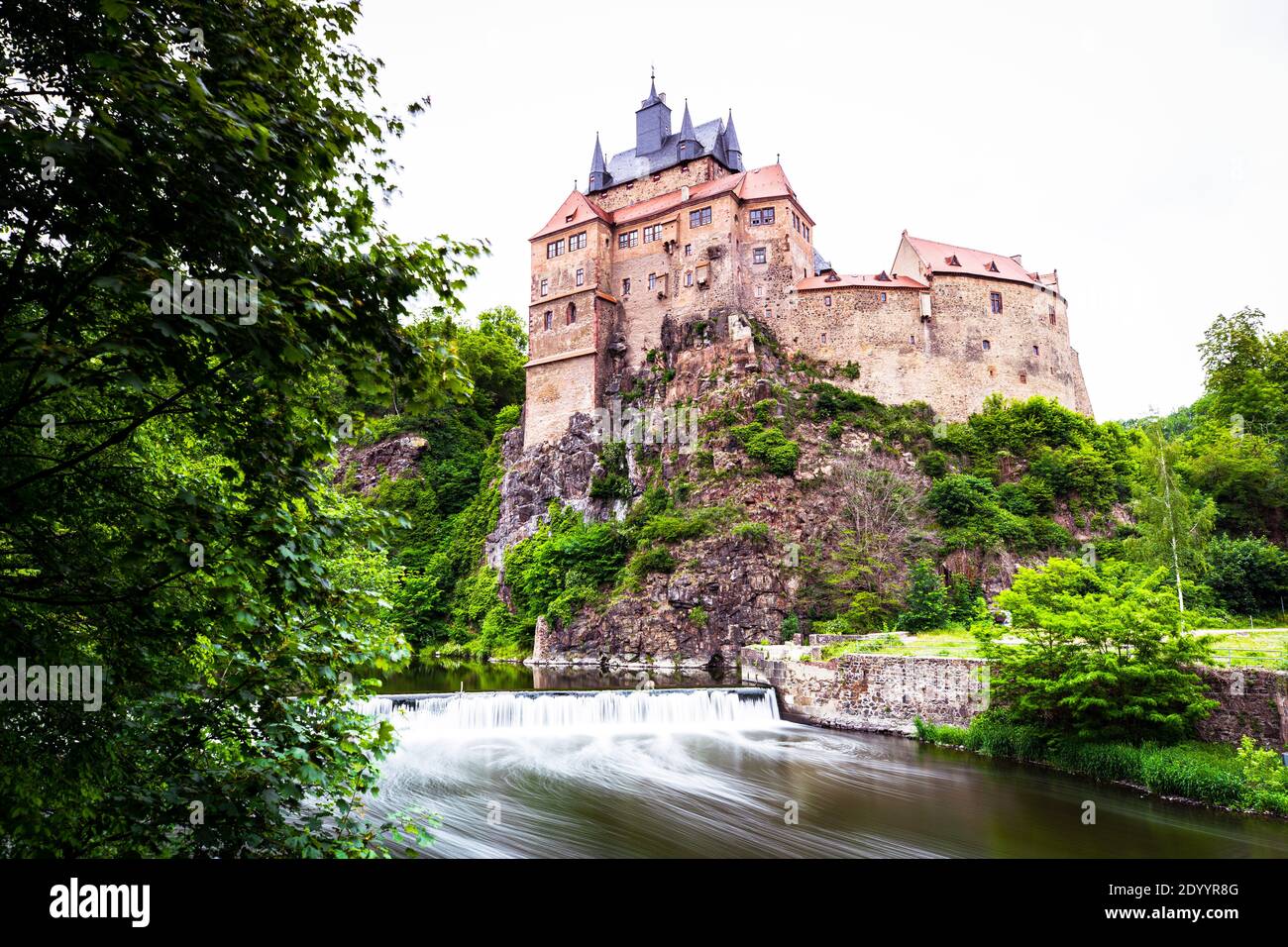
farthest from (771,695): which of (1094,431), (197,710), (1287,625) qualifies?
(1094,431)

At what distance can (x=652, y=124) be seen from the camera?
58.0 meters

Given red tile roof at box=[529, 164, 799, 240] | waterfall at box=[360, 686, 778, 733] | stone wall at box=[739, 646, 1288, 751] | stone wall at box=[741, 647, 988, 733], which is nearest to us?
stone wall at box=[739, 646, 1288, 751]

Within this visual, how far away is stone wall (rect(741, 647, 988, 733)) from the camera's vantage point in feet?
64.1

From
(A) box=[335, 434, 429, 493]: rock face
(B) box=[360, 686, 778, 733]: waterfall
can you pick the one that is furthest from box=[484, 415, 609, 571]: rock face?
(B) box=[360, 686, 778, 733]: waterfall

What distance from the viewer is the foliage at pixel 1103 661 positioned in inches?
577

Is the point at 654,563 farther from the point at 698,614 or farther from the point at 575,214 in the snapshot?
the point at 575,214

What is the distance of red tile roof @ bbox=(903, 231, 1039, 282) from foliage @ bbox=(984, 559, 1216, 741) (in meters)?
37.2

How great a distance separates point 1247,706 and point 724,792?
10.2m

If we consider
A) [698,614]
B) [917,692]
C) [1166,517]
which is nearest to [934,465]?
[1166,517]

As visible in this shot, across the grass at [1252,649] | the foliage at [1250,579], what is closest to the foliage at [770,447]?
the foliage at [1250,579]

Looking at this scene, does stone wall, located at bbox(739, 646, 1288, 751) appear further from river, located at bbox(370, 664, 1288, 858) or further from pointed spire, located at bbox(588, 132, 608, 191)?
pointed spire, located at bbox(588, 132, 608, 191)

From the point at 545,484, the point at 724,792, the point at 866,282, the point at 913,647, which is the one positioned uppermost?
the point at 866,282

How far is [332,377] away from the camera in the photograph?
182 inches

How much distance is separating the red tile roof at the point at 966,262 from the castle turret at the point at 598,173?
74.5ft
